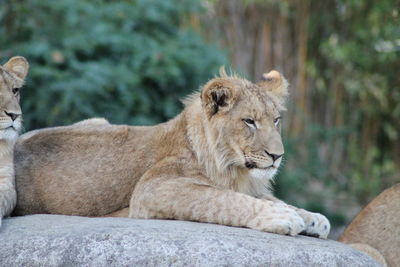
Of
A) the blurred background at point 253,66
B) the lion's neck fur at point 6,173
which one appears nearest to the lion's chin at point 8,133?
the lion's neck fur at point 6,173

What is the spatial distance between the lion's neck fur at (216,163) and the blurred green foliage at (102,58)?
3.41 m

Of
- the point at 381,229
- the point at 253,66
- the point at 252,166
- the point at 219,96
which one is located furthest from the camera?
→ the point at 253,66

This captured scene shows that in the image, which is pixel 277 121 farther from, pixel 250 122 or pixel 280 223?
pixel 280 223

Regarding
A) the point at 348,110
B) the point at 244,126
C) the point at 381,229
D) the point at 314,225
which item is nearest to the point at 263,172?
the point at 244,126

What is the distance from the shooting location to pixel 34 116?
819 cm

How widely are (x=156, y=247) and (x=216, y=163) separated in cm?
92

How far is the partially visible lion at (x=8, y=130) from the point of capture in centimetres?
450

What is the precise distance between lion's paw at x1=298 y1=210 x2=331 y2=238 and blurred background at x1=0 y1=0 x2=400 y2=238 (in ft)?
12.1

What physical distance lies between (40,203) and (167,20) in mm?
5140

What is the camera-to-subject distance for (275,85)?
16.6ft

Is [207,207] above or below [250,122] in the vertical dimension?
below

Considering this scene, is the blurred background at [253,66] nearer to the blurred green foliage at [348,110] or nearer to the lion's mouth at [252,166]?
the blurred green foliage at [348,110]

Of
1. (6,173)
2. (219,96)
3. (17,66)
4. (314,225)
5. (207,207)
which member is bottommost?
(314,225)

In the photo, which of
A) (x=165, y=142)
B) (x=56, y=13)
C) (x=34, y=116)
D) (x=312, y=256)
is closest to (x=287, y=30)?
(x=56, y=13)
